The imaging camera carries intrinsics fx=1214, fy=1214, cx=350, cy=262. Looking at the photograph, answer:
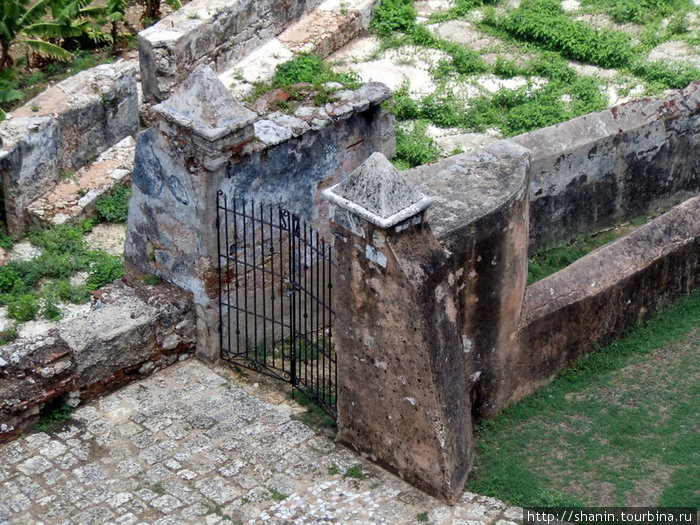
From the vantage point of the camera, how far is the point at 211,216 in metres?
10.0

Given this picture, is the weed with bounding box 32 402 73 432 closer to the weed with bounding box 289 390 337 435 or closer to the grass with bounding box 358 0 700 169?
the weed with bounding box 289 390 337 435

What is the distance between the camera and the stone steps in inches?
607

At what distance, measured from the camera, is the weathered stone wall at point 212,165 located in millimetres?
9695

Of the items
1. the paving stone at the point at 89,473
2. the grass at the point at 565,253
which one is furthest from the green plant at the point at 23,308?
the grass at the point at 565,253

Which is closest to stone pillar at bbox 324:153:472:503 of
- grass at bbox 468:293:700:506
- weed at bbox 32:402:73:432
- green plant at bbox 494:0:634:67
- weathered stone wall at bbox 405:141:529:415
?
weathered stone wall at bbox 405:141:529:415

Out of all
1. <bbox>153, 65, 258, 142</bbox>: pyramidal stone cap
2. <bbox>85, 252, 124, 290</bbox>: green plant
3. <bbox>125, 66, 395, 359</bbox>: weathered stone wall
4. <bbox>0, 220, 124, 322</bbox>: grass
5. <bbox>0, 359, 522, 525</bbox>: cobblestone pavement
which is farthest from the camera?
<bbox>85, 252, 124, 290</bbox>: green plant

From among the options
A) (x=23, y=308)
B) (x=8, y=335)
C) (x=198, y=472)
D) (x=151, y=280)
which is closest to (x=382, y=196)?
(x=198, y=472)

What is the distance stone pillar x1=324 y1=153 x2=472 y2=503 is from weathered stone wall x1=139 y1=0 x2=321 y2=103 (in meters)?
7.18

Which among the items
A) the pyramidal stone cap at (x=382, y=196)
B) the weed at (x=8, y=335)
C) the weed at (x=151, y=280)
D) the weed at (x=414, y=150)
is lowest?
the weed at (x=8, y=335)

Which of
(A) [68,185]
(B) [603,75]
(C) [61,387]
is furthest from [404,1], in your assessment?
(C) [61,387]

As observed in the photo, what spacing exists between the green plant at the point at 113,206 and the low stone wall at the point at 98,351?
3.28m

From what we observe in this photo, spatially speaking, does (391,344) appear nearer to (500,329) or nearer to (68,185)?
(500,329)

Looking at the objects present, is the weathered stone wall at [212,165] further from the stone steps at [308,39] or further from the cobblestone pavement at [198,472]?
the stone steps at [308,39]

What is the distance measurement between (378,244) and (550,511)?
2.26m
